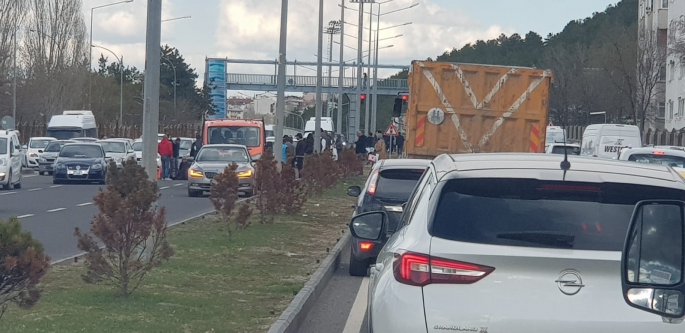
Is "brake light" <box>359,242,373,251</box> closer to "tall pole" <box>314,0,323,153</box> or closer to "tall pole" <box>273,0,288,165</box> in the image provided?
"tall pole" <box>273,0,288,165</box>

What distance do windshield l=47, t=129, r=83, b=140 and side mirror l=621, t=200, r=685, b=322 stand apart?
50752mm

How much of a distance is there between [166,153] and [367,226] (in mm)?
33768

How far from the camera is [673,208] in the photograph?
3.81 m

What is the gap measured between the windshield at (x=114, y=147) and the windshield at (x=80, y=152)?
4879mm

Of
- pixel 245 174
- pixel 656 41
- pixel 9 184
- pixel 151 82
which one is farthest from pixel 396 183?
pixel 656 41

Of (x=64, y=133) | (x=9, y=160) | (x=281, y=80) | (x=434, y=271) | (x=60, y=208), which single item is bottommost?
(x=60, y=208)

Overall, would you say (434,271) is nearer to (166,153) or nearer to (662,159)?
(662,159)

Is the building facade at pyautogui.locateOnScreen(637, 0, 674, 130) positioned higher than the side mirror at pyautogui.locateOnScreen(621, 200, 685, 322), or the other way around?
the building facade at pyautogui.locateOnScreen(637, 0, 674, 130)

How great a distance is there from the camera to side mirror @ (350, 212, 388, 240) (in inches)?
269

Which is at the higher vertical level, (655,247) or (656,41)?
(656,41)

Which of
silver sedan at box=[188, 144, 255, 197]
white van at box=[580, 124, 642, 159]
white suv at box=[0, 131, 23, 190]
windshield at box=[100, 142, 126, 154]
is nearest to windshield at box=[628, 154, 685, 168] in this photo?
silver sedan at box=[188, 144, 255, 197]

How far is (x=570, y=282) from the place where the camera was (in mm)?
4371

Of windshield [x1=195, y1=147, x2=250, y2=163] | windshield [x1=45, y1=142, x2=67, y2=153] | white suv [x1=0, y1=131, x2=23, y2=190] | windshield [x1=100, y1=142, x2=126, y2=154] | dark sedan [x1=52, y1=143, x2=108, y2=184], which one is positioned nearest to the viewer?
white suv [x1=0, y1=131, x2=23, y2=190]

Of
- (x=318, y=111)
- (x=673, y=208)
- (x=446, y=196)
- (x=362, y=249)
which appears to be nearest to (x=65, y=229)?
(x=362, y=249)
